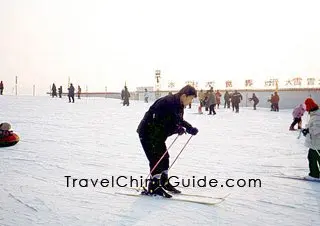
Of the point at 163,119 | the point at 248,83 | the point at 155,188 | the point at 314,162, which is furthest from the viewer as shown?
the point at 248,83

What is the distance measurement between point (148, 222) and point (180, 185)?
1.78 meters

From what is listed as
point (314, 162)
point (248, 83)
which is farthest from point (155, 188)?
point (248, 83)

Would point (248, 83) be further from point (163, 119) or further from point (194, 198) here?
point (163, 119)

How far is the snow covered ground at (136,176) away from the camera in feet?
12.8

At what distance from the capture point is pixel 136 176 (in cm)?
590

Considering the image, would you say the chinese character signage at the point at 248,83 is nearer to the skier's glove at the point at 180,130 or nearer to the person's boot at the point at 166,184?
the person's boot at the point at 166,184

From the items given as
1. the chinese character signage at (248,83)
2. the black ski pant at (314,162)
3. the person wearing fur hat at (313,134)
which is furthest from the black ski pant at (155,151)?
the chinese character signage at (248,83)

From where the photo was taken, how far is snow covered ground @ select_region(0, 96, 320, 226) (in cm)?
391

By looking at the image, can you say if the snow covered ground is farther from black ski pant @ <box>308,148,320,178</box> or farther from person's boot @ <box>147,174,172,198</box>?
black ski pant @ <box>308,148,320,178</box>

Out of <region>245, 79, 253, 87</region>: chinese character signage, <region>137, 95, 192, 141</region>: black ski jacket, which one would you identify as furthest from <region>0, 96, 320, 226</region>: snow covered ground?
<region>245, 79, 253, 87</region>: chinese character signage

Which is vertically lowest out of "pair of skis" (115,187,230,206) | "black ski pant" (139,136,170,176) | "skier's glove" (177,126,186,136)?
"pair of skis" (115,187,230,206)

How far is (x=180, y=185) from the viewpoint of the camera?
17.9 feet

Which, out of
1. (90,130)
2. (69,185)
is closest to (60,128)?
(90,130)

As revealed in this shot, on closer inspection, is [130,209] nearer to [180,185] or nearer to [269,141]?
[180,185]
